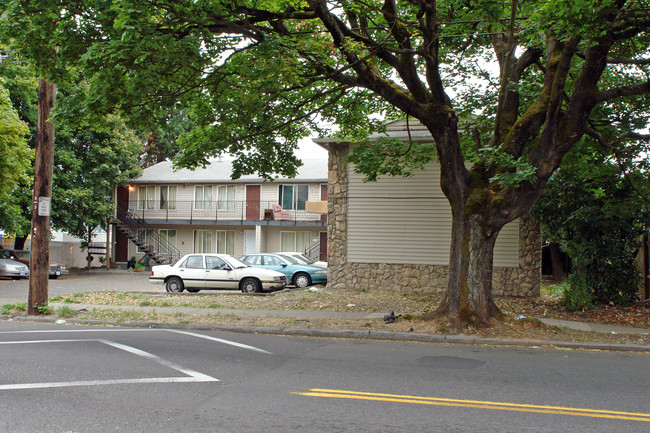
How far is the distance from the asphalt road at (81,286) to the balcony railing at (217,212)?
471cm

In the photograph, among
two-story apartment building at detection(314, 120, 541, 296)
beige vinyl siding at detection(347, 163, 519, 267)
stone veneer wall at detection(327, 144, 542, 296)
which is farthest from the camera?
beige vinyl siding at detection(347, 163, 519, 267)

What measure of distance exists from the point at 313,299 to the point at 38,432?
35.5ft

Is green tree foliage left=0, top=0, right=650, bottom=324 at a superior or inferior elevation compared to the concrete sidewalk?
superior

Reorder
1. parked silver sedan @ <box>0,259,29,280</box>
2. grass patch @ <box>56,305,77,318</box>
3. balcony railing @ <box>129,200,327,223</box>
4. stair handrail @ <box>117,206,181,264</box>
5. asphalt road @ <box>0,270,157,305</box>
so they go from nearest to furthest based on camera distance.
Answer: grass patch @ <box>56,305,77,318</box>, asphalt road @ <box>0,270,157,305</box>, parked silver sedan @ <box>0,259,29,280</box>, balcony railing @ <box>129,200,327,223</box>, stair handrail @ <box>117,206,181,264</box>

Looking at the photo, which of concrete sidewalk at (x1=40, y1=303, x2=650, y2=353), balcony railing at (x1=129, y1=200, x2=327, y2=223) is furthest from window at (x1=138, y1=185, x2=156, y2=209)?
concrete sidewalk at (x1=40, y1=303, x2=650, y2=353)

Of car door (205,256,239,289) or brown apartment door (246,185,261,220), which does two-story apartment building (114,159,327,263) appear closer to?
brown apartment door (246,185,261,220)

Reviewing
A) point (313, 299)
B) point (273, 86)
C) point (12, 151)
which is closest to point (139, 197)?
point (12, 151)

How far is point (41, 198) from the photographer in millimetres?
13109

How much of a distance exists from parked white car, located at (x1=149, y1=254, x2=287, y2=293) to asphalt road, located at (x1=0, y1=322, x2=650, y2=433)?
339 inches

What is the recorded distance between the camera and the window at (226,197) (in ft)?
116

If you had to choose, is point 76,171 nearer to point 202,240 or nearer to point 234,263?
point 202,240

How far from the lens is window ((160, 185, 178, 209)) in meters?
36.6

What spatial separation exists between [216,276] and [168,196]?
19437mm

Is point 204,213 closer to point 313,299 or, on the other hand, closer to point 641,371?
point 313,299
